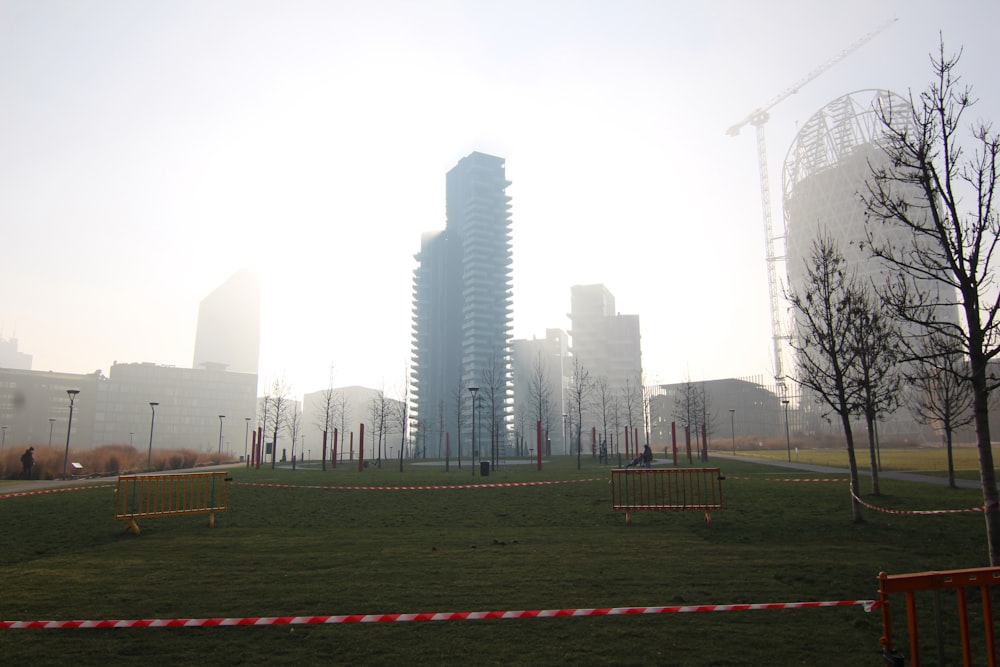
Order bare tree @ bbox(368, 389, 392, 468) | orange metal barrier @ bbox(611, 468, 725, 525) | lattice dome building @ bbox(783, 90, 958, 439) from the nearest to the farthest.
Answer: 1. orange metal barrier @ bbox(611, 468, 725, 525)
2. bare tree @ bbox(368, 389, 392, 468)
3. lattice dome building @ bbox(783, 90, 958, 439)

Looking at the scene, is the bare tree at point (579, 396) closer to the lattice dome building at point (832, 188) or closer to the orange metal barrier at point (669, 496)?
the orange metal barrier at point (669, 496)

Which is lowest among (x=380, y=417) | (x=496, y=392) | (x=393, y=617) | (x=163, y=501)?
(x=393, y=617)

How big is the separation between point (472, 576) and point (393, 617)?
2.31m

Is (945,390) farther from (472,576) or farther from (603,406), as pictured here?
(603,406)

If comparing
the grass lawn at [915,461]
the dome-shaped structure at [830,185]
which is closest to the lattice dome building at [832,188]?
the dome-shaped structure at [830,185]

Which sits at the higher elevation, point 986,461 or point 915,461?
point 986,461

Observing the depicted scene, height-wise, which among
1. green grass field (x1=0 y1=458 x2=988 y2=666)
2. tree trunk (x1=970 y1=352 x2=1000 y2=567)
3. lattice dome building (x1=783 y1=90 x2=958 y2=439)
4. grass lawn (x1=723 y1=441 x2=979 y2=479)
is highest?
lattice dome building (x1=783 y1=90 x2=958 y2=439)

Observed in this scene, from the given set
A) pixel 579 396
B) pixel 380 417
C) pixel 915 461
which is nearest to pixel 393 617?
pixel 579 396

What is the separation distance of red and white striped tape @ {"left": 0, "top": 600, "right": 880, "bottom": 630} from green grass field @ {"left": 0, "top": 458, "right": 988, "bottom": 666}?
10 centimetres

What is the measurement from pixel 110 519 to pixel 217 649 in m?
12.2

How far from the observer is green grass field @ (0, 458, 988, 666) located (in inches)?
271

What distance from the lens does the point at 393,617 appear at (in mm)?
7754

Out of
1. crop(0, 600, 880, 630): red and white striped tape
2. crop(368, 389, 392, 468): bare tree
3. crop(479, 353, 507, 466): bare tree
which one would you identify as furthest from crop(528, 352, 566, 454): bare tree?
crop(0, 600, 880, 630): red and white striped tape

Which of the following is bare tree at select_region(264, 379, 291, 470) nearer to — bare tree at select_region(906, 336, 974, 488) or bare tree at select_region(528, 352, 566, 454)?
bare tree at select_region(528, 352, 566, 454)
